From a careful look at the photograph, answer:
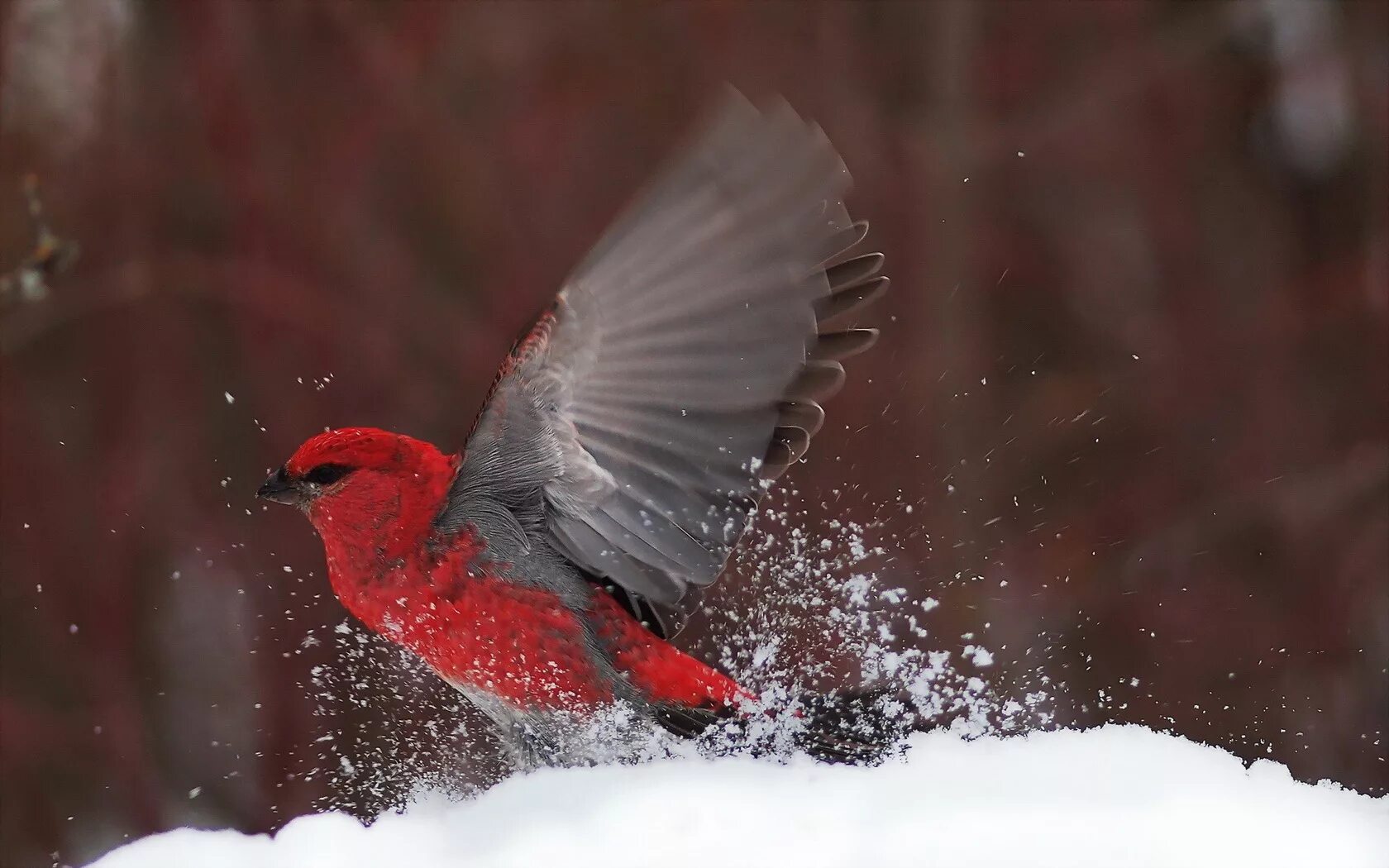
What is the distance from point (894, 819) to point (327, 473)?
1.21 meters

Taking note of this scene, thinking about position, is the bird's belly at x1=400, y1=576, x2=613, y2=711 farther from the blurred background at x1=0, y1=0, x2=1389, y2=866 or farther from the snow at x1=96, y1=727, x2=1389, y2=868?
the blurred background at x1=0, y1=0, x2=1389, y2=866

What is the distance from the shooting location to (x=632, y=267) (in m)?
1.99

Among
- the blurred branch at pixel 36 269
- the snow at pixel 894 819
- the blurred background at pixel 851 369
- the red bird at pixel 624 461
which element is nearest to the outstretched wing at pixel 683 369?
the red bird at pixel 624 461

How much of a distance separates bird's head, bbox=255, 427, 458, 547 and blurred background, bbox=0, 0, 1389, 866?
1.73 meters

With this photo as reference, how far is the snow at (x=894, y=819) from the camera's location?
4.80 feet

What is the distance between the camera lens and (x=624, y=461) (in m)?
2.09

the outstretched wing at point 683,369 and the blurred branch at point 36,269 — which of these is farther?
the outstretched wing at point 683,369

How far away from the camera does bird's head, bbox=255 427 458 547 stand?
2141 mm

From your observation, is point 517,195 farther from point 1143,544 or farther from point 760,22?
point 1143,544

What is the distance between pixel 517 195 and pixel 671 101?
75 centimetres

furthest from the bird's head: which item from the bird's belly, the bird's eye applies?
the bird's belly

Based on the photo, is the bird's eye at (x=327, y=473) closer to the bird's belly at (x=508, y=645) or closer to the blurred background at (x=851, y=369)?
the bird's belly at (x=508, y=645)

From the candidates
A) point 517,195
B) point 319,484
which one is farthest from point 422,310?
point 319,484

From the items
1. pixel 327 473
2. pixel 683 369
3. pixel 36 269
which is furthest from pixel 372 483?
pixel 36 269
